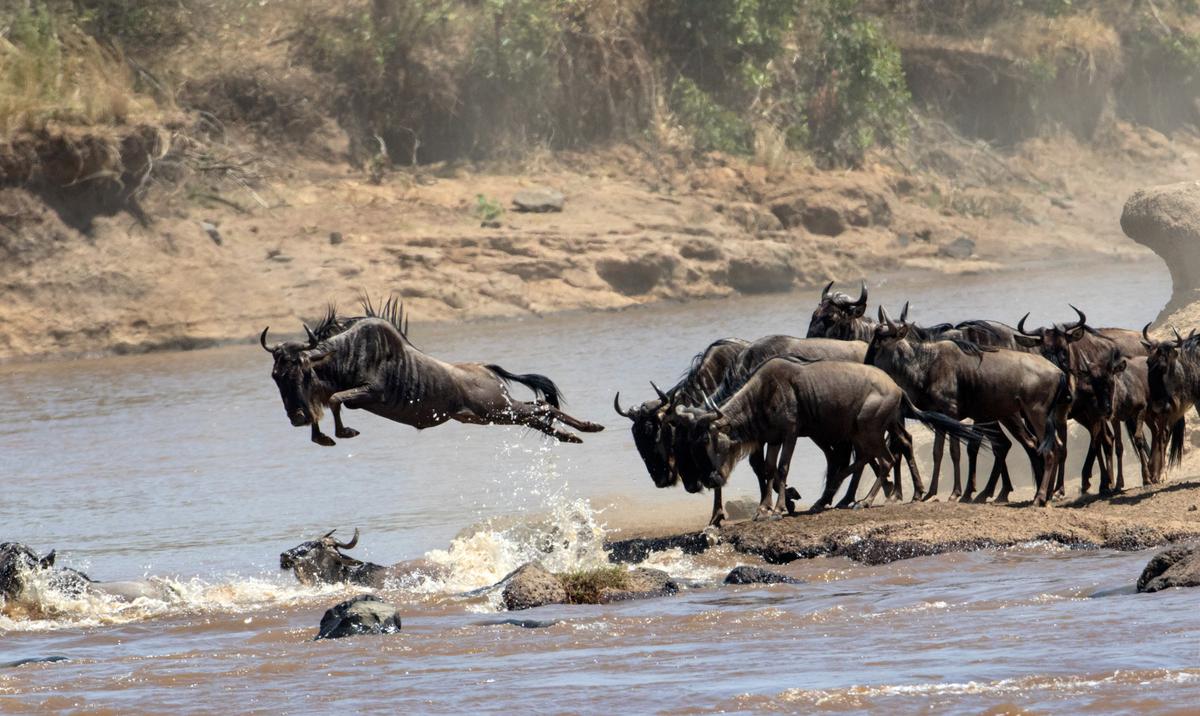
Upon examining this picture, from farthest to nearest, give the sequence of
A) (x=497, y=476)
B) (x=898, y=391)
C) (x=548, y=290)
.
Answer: (x=548, y=290), (x=497, y=476), (x=898, y=391)

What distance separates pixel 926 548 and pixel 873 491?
120 centimetres

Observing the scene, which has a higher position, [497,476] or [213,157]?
[213,157]

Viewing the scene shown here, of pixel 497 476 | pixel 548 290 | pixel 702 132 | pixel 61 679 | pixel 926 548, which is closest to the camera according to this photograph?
pixel 61 679

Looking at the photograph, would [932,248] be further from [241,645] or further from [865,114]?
[241,645]

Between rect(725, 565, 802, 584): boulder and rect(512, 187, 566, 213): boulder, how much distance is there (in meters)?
20.0

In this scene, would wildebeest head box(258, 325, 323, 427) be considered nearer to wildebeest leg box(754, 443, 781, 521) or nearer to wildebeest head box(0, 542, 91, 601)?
wildebeest head box(0, 542, 91, 601)

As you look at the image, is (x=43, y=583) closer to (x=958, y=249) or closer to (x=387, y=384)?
(x=387, y=384)

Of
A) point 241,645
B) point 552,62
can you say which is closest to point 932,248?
point 552,62

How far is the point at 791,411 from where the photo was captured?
1114 centimetres

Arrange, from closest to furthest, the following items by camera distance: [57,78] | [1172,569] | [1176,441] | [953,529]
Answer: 1. [1172,569]
2. [953,529]
3. [1176,441]
4. [57,78]

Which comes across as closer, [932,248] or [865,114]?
[932,248]

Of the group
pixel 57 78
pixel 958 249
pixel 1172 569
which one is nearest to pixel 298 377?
pixel 1172 569

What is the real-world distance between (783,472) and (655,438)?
808 mm

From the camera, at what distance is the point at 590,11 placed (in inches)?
1378
